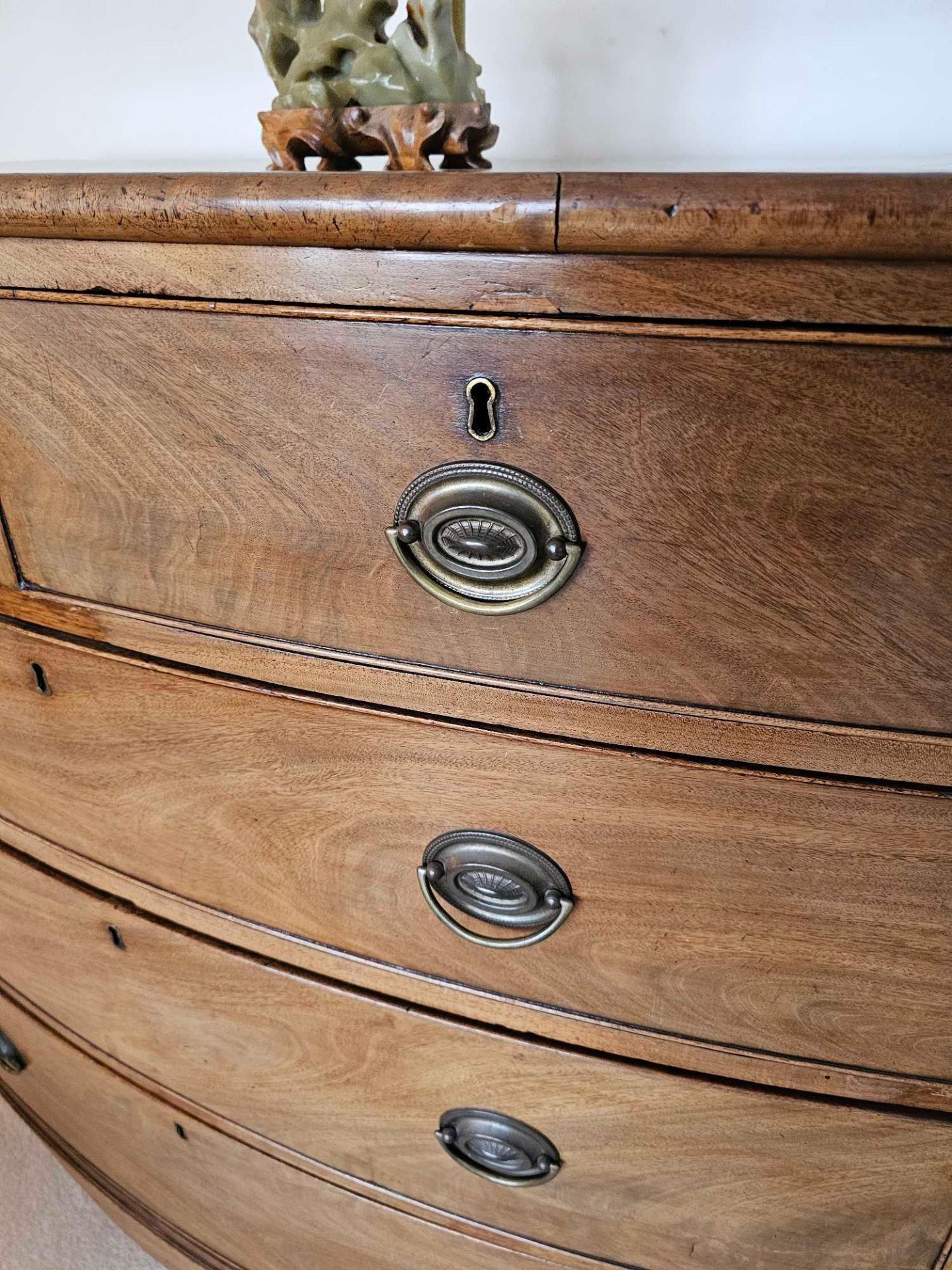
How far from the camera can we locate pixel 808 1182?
50 centimetres

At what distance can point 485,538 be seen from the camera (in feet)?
1.26

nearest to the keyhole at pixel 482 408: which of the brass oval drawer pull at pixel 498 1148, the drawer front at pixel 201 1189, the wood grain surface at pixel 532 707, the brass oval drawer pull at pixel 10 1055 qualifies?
the wood grain surface at pixel 532 707

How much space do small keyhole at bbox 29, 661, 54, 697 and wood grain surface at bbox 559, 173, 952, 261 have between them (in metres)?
0.42

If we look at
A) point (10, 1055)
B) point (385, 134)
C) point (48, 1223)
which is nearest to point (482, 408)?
point (385, 134)

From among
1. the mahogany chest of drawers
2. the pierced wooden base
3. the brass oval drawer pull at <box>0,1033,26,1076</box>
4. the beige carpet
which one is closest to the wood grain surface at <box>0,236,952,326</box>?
the mahogany chest of drawers

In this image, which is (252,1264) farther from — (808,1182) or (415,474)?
(415,474)

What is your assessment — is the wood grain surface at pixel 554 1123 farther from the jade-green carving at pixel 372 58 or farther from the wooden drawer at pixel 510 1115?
the jade-green carving at pixel 372 58

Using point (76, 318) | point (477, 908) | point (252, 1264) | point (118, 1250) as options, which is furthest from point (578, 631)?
point (118, 1250)

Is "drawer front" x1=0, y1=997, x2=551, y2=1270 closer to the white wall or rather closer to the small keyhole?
the small keyhole

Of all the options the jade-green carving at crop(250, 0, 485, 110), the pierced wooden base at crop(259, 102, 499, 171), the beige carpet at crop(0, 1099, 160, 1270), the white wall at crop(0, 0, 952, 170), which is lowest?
the beige carpet at crop(0, 1099, 160, 1270)

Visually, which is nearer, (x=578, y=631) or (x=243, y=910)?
(x=578, y=631)

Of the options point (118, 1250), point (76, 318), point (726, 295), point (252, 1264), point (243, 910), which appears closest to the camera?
point (726, 295)

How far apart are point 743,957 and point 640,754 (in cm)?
12

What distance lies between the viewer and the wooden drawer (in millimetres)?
493
